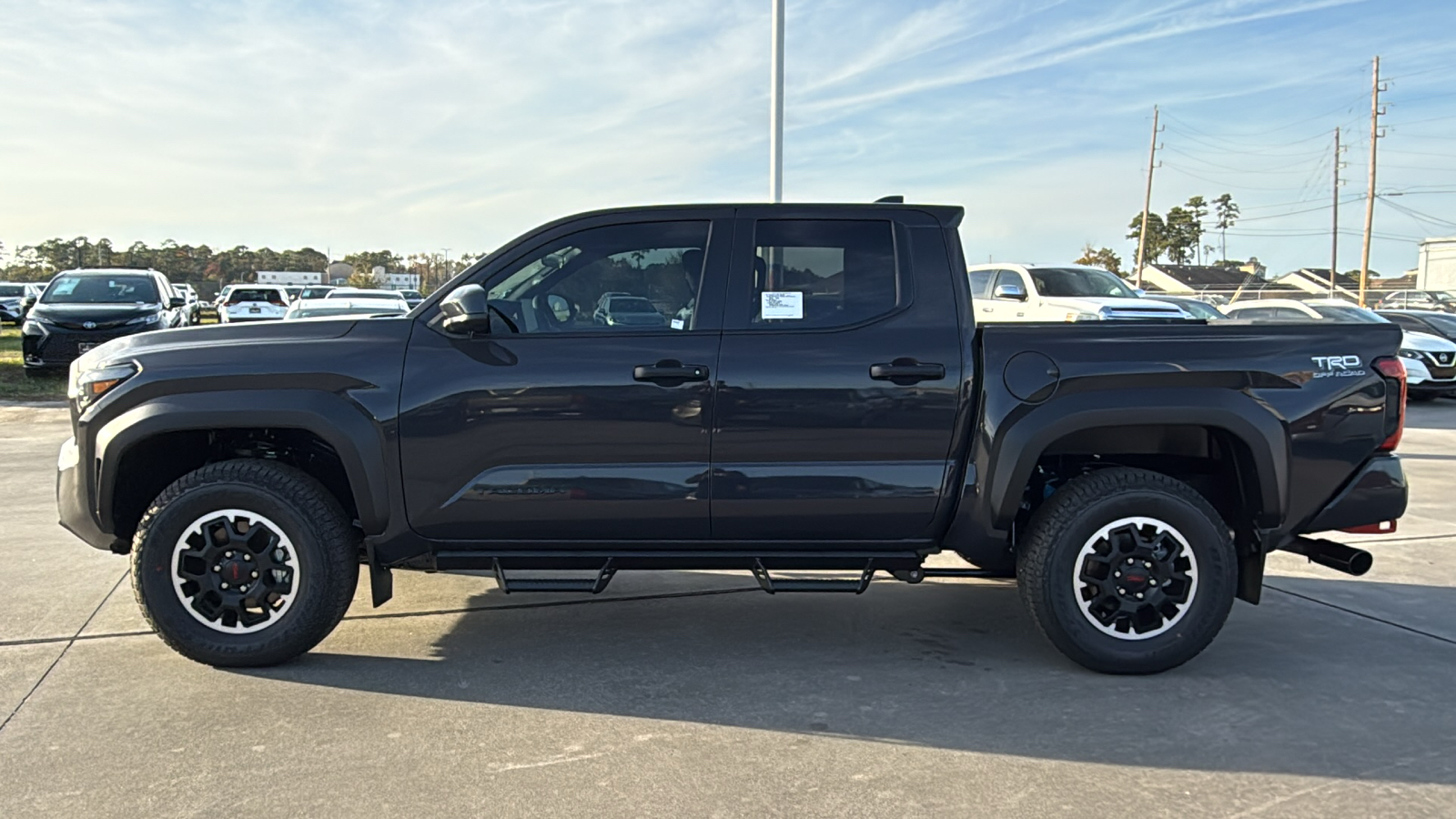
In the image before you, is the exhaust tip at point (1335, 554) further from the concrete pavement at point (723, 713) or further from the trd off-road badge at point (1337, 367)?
the trd off-road badge at point (1337, 367)

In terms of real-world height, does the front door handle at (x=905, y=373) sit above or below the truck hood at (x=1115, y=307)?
below

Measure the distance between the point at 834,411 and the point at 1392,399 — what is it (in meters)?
2.27

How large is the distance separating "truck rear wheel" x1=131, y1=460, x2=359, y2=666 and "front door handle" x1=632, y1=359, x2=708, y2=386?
1408 mm

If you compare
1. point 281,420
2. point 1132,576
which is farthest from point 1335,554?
point 281,420

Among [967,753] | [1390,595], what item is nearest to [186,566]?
[967,753]

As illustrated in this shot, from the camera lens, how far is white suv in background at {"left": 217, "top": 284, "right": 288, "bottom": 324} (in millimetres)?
24672

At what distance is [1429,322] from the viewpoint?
17.6 m

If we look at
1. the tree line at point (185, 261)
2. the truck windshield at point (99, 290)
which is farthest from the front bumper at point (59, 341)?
the tree line at point (185, 261)

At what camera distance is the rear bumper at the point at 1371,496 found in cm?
432

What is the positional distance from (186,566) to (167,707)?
61cm

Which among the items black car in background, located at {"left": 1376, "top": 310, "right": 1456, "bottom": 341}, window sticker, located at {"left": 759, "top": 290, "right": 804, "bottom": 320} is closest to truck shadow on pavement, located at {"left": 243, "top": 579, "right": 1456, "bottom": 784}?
window sticker, located at {"left": 759, "top": 290, "right": 804, "bottom": 320}

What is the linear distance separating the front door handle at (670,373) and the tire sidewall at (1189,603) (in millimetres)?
1613

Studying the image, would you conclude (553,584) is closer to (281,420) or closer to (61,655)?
(281,420)

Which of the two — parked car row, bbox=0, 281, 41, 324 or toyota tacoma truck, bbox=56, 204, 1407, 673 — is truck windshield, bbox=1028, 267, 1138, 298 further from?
parked car row, bbox=0, 281, 41, 324
